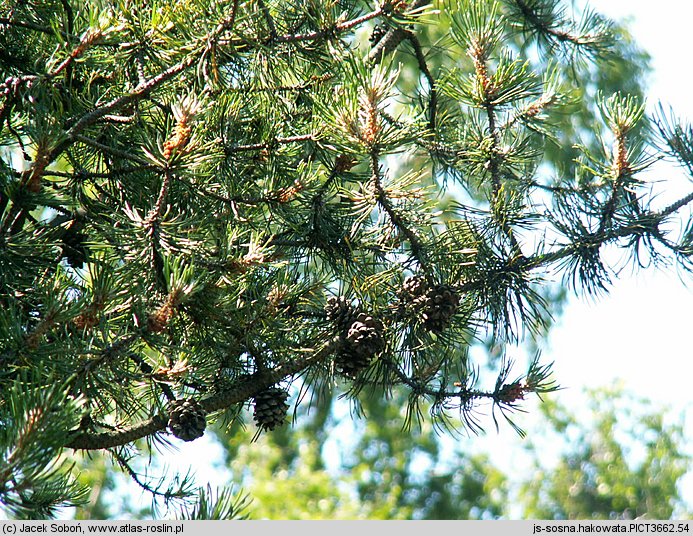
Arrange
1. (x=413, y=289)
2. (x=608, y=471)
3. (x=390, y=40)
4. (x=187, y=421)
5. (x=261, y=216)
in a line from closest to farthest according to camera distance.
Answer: (x=187, y=421), (x=413, y=289), (x=261, y=216), (x=390, y=40), (x=608, y=471)

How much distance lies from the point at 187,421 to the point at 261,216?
0.43 m

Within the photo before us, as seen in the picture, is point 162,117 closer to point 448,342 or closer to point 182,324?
point 182,324

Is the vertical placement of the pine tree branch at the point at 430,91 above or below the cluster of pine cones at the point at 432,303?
above

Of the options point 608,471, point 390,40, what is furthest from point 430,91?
point 608,471

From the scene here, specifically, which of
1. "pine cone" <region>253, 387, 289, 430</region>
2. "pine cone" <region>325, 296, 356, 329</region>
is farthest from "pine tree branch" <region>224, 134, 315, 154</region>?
"pine cone" <region>253, 387, 289, 430</region>

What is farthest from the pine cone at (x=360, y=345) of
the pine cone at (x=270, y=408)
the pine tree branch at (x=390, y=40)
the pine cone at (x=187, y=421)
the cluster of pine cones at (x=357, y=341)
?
the pine tree branch at (x=390, y=40)

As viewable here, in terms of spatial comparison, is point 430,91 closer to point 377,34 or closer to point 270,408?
point 377,34

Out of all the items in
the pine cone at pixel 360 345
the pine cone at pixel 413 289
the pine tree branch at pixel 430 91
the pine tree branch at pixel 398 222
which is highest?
the pine tree branch at pixel 430 91

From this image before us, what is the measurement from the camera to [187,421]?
48.9 inches

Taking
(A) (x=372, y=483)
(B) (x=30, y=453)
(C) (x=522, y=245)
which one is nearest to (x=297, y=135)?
(C) (x=522, y=245)

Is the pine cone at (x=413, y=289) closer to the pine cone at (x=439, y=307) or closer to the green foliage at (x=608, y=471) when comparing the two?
the pine cone at (x=439, y=307)

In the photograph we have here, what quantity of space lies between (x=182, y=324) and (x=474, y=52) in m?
0.69

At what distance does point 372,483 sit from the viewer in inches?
375

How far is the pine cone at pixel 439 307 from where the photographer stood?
4.33 ft
